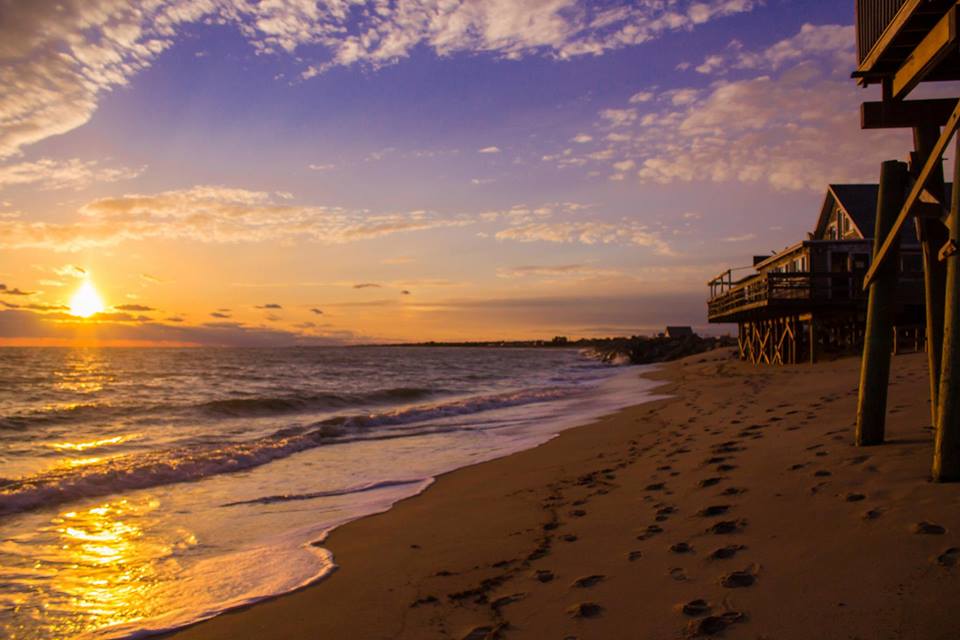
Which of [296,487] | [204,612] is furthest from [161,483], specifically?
[204,612]

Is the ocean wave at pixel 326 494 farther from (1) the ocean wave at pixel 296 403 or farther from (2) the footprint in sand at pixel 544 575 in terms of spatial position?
(1) the ocean wave at pixel 296 403

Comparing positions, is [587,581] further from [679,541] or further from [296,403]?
[296,403]

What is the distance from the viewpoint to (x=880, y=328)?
6.52 m

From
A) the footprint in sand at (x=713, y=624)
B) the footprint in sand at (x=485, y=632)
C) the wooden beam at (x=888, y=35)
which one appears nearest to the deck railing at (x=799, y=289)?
the wooden beam at (x=888, y=35)

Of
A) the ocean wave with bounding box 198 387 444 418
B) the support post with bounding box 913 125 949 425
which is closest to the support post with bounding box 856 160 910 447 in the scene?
the support post with bounding box 913 125 949 425

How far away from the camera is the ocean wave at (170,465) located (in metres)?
9.59

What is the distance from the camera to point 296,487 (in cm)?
999

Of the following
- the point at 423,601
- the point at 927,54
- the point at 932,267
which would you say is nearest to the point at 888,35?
the point at 927,54

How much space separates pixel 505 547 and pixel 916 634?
3.26m

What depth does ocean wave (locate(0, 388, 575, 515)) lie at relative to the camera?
9594 mm

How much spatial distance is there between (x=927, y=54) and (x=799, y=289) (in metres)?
18.6

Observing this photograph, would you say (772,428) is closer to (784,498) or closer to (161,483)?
(784,498)

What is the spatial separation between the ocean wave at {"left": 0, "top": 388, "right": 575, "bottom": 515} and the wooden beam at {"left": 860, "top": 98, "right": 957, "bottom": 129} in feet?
34.8

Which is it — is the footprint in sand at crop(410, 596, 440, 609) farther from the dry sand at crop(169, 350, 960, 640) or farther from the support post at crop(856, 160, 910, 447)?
the support post at crop(856, 160, 910, 447)
